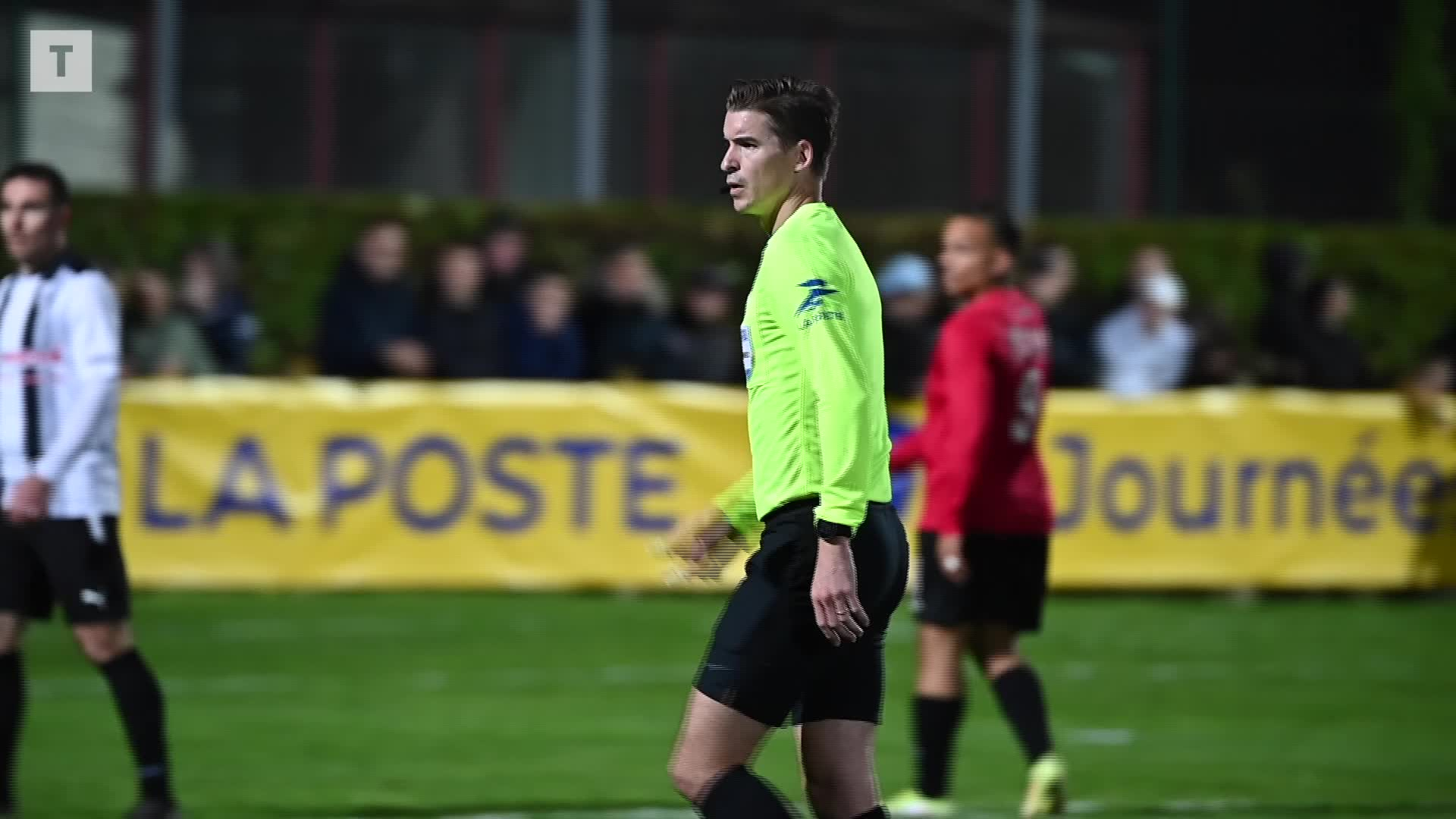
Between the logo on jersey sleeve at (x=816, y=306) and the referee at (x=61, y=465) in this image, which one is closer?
the logo on jersey sleeve at (x=816, y=306)

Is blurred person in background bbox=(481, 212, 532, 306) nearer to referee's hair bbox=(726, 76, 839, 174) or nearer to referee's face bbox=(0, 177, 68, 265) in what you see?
referee's face bbox=(0, 177, 68, 265)

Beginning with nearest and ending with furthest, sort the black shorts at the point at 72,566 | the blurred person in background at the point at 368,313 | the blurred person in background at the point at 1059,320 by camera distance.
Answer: the black shorts at the point at 72,566
the blurred person in background at the point at 368,313
the blurred person in background at the point at 1059,320

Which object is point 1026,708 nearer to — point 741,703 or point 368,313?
point 741,703

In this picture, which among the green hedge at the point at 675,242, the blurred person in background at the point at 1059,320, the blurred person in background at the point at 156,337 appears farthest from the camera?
the green hedge at the point at 675,242

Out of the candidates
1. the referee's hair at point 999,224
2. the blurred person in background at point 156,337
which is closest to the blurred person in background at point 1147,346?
the blurred person in background at point 156,337

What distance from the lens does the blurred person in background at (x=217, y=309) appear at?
53.1 feet

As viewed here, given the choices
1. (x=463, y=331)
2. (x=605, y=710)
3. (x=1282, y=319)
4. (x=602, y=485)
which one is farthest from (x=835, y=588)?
(x=1282, y=319)

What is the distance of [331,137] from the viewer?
26.8 metres

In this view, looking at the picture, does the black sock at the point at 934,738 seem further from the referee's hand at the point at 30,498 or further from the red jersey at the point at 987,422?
the referee's hand at the point at 30,498

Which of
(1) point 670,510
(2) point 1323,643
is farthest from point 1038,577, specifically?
(1) point 670,510

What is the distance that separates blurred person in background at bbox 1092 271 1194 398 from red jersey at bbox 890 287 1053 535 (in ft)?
28.0

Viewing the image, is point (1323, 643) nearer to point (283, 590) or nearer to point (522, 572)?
point (522, 572)

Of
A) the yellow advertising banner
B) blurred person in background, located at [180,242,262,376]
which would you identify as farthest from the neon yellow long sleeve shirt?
blurred person in background, located at [180,242,262,376]

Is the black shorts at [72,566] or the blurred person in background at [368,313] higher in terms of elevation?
the blurred person in background at [368,313]
